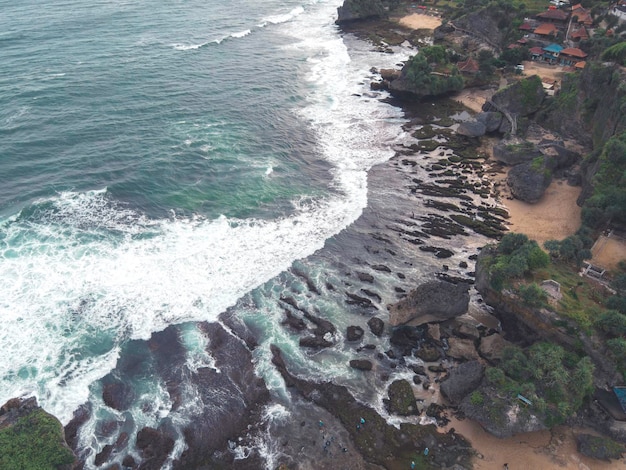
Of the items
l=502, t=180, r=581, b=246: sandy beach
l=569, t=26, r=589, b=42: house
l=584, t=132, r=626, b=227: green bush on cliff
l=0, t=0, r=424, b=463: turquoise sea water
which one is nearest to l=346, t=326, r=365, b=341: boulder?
l=0, t=0, r=424, b=463: turquoise sea water

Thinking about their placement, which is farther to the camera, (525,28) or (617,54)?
(525,28)

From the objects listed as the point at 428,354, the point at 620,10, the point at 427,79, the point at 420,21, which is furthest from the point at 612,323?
the point at 420,21

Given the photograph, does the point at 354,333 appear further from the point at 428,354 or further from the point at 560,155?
the point at 560,155

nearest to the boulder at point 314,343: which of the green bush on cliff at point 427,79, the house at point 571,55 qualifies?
the green bush on cliff at point 427,79

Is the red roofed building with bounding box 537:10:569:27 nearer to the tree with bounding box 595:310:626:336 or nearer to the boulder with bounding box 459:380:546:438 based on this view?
the tree with bounding box 595:310:626:336

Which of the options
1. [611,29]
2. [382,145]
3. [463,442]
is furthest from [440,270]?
[611,29]

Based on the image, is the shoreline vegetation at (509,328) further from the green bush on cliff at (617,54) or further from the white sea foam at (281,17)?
the white sea foam at (281,17)
